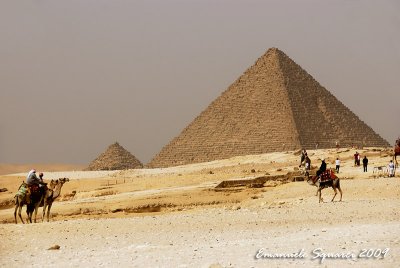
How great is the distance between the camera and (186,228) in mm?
11078

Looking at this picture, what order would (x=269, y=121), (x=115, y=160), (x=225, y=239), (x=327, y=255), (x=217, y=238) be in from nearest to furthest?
(x=327, y=255) → (x=225, y=239) → (x=217, y=238) → (x=115, y=160) → (x=269, y=121)

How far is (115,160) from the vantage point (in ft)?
225

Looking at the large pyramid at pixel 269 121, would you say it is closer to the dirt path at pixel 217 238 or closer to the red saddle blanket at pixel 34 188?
the red saddle blanket at pixel 34 188

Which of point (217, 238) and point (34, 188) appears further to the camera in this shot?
point (34, 188)

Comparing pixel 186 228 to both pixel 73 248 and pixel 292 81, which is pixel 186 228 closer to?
pixel 73 248

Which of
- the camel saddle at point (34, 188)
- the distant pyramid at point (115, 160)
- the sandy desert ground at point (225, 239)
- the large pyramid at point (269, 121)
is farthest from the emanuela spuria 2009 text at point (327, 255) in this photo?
the large pyramid at point (269, 121)

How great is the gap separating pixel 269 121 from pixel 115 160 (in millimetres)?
20781

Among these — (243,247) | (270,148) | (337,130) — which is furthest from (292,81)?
(243,247)

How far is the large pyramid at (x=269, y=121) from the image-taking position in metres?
79.4

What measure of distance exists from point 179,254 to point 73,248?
199 cm

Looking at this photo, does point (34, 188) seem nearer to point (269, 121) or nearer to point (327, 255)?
point (327, 255)

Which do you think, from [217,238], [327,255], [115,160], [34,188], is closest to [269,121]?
[115,160]

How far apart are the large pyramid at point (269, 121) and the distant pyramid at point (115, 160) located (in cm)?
1152

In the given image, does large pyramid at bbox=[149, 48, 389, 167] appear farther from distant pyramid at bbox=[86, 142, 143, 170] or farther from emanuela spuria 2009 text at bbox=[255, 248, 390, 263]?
emanuela spuria 2009 text at bbox=[255, 248, 390, 263]
